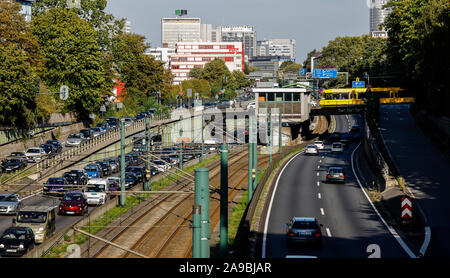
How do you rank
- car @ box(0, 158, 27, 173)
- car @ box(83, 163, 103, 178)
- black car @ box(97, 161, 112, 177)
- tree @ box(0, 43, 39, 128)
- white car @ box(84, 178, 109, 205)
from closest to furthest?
white car @ box(84, 178, 109, 205) → car @ box(0, 158, 27, 173) → car @ box(83, 163, 103, 178) → tree @ box(0, 43, 39, 128) → black car @ box(97, 161, 112, 177)

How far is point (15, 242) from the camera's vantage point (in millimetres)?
26531

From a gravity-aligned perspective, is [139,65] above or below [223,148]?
above

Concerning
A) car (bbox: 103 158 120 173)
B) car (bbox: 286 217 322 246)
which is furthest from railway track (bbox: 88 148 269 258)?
car (bbox: 103 158 120 173)

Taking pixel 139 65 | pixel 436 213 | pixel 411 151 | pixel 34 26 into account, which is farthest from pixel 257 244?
pixel 139 65

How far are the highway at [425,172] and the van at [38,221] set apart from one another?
1919cm

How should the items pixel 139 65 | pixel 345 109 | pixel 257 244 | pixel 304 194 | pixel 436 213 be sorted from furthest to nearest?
pixel 139 65, pixel 345 109, pixel 304 194, pixel 436 213, pixel 257 244

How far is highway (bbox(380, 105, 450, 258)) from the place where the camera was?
27.0m

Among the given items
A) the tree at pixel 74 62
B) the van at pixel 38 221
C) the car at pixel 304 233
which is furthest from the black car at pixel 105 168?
the car at pixel 304 233

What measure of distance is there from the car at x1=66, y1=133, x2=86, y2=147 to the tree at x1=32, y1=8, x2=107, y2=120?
6.22 m

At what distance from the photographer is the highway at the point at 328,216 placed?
25.2m

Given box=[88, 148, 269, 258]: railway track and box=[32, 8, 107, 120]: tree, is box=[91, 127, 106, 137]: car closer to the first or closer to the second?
box=[32, 8, 107, 120]: tree

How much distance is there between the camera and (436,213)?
3177cm
